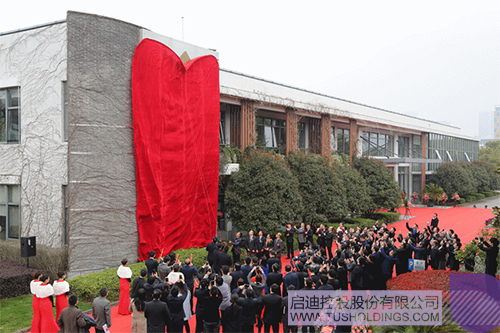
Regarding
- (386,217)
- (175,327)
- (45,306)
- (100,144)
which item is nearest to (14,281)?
(45,306)

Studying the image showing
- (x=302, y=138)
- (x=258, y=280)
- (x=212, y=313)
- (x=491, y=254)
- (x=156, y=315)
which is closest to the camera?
(x=156, y=315)

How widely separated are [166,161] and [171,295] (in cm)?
800

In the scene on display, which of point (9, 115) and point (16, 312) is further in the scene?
point (9, 115)

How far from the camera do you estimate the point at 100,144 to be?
13977 millimetres

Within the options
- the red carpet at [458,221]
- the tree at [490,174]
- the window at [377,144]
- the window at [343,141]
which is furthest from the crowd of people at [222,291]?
the tree at [490,174]

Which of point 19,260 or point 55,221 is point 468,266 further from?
point 19,260

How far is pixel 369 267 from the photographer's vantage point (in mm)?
11133

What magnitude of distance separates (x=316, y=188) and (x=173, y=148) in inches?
346

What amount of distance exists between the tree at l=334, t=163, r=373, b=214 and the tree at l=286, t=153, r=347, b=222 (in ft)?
5.81

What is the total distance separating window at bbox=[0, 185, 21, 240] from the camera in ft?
51.0

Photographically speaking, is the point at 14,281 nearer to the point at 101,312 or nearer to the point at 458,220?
the point at 101,312

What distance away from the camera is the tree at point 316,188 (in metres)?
21.1

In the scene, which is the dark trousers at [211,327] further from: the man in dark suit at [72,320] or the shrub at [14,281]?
the shrub at [14,281]

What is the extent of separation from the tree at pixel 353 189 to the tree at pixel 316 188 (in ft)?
5.81
